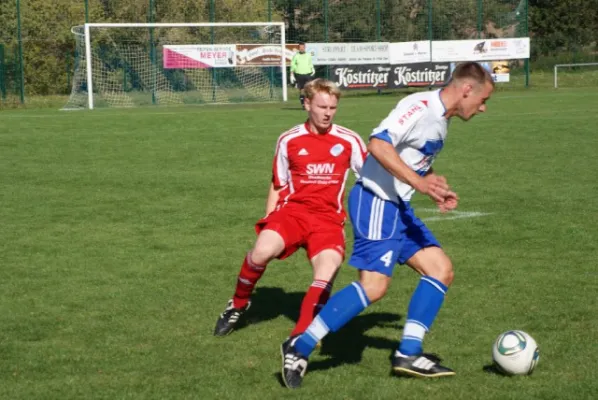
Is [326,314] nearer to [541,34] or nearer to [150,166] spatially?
[150,166]

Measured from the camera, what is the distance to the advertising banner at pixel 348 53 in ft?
115

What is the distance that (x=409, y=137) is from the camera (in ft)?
17.5

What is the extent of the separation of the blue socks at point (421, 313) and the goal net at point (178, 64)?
27148mm

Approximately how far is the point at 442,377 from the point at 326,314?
2.36 feet

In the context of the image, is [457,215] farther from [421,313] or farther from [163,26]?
[163,26]

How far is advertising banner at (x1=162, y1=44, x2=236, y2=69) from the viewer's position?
107 ft

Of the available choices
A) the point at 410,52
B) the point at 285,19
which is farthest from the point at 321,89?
the point at 285,19

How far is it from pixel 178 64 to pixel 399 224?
92.0 feet

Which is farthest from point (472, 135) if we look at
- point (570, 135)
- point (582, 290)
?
point (582, 290)

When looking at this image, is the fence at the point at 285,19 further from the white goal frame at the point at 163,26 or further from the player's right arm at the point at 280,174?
the player's right arm at the point at 280,174

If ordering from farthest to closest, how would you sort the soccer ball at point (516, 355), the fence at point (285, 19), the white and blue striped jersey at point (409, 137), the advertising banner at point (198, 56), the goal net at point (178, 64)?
the fence at point (285, 19) < the advertising banner at point (198, 56) < the goal net at point (178, 64) < the soccer ball at point (516, 355) < the white and blue striped jersey at point (409, 137)

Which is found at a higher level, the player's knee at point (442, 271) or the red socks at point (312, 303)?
the player's knee at point (442, 271)


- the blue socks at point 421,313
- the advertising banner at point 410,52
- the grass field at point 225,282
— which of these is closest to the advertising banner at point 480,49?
the advertising banner at point 410,52

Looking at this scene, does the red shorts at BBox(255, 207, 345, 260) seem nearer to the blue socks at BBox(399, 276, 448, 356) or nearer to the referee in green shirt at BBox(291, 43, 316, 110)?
the blue socks at BBox(399, 276, 448, 356)
